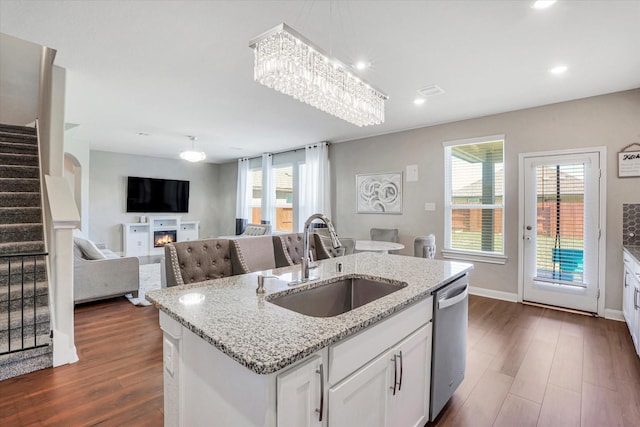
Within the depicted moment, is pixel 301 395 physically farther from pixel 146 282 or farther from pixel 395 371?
pixel 146 282

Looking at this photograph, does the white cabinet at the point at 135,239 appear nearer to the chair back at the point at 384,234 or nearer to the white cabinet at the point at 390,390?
the chair back at the point at 384,234

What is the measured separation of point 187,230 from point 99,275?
4980 millimetres

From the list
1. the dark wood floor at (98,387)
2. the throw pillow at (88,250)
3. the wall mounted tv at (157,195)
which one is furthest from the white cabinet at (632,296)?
the wall mounted tv at (157,195)

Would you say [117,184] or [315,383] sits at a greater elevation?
[117,184]

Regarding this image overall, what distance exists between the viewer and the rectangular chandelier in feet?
5.51

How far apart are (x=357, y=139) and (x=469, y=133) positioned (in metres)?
2.02

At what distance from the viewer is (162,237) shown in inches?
327

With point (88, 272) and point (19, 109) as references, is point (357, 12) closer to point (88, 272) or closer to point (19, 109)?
point (88, 272)

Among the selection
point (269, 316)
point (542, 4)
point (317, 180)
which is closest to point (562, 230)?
point (542, 4)

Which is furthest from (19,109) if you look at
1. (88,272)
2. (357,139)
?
(357,139)

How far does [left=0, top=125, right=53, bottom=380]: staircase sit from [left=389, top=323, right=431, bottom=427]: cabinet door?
2810 mm

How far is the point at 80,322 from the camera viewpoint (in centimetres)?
337

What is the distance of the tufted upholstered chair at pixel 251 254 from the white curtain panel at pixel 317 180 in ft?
10.2

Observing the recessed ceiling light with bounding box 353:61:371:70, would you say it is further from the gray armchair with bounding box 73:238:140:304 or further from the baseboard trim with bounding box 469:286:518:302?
the gray armchair with bounding box 73:238:140:304
